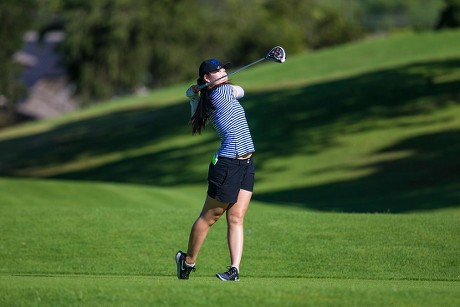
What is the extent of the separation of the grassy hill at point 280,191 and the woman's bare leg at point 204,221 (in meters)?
0.28

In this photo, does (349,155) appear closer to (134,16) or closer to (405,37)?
(405,37)

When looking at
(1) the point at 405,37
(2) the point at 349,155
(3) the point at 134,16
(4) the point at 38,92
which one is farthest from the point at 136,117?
(4) the point at 38,92

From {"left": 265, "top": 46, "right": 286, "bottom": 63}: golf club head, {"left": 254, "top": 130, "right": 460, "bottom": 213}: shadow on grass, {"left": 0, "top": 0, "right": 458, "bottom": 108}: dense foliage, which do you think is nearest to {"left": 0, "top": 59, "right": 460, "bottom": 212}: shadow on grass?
{"left": 254, "top": 130, "right": 460, "bottom": 213}: shadow on grass

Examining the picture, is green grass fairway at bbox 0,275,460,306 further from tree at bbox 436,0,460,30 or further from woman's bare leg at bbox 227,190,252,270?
tree at bbox 436,0,460,30

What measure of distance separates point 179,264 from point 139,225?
375 cm

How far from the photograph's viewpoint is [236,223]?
1002cm

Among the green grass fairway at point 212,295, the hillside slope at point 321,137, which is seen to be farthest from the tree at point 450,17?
the green grass fairway at point 212,295

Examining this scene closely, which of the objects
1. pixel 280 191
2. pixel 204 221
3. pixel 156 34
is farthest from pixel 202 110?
pixel 156 34

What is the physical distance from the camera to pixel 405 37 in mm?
47281

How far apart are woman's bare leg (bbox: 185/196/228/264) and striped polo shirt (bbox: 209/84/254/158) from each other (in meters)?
0.48

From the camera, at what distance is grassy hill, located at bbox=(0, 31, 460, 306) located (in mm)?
9688

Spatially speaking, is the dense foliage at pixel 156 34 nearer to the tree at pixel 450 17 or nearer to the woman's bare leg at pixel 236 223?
the tree at pixel 450 17

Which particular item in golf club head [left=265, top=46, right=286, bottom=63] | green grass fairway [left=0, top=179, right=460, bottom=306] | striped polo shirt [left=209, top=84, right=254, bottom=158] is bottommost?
green grass fairway [left=0, top=179, right=460, bottom=306]

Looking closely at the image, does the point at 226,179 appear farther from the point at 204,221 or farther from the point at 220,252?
the point at 220,252
